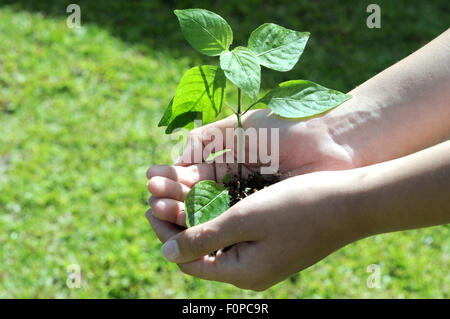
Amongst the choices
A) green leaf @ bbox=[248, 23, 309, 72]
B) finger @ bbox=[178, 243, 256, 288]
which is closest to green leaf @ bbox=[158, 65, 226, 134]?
green leaf @ bbox=[248, 23, 309, 72]

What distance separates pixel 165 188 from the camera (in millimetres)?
1339

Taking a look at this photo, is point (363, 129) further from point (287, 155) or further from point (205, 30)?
point (205, 30)

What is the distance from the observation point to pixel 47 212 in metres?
2.49


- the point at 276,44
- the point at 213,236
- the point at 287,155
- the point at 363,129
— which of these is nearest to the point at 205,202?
the point at 213,236

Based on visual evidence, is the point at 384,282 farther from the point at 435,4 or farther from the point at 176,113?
the point at 435,4

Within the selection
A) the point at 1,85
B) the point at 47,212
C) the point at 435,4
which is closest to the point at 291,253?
the point at 47,212

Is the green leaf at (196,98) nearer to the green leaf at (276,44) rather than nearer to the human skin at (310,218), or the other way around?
the green leaf at (276,44)

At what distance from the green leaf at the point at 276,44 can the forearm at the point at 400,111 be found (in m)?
0.35

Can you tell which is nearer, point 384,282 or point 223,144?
point 223,144

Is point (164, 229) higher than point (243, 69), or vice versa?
point (243, 69)

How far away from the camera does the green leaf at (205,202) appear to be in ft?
3.96

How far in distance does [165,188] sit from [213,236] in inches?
10.0

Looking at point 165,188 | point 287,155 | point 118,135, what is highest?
point 118,135
